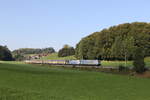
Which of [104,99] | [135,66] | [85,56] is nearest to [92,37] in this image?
[85,56]

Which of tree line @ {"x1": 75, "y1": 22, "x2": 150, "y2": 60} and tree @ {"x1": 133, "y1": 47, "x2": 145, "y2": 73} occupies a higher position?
tree line @ {"x1": 75, "y1": 22, "x2": 150, "y2": 60}

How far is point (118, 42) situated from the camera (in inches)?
3974

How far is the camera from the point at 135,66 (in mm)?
50312

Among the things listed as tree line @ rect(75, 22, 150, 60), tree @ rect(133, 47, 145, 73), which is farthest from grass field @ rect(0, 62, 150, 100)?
tree line @ rect(75, 22, 150, 60)

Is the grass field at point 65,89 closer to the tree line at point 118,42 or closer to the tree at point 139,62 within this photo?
the tree at point 139,62

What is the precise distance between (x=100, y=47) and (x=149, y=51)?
82.5 ft

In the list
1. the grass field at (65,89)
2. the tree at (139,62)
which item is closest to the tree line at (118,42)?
the tree at (139,62)

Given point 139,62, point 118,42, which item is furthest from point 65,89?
point 118,42

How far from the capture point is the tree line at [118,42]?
3816 inches

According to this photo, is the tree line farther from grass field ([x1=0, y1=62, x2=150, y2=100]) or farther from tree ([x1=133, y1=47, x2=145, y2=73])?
grass field ([x1=0, y1=62, x2=150, y2=100])

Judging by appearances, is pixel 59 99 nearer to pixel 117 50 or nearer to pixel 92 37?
pixel 117 50

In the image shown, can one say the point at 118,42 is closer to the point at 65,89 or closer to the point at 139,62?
the point at 139,62

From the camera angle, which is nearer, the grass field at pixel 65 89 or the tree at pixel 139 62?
the grass field at pixel 65 89

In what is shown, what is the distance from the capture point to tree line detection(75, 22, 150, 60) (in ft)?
318
